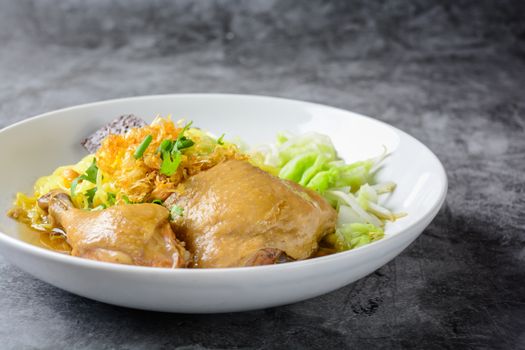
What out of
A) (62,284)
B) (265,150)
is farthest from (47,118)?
(62,284)

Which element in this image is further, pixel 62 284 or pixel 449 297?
pixel 449 297

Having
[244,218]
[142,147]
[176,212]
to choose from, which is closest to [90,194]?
[142,147]

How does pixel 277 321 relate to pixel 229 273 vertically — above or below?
below

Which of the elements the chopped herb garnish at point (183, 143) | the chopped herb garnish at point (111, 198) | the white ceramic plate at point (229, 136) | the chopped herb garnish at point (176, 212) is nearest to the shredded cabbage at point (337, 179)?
the white ceramic plate at point (229, 136)

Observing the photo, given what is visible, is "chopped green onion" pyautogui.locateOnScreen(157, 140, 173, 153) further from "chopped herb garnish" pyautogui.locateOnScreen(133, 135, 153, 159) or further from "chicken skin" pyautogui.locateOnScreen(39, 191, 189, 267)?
"chicken skin" pyautogui.locateOnScreen(39, 191, 189, 267)

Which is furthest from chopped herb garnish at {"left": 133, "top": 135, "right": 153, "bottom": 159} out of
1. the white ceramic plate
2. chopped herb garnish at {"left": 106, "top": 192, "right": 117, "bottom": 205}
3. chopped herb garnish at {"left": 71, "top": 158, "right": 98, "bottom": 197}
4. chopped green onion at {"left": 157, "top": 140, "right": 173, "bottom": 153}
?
the white ceramic plate

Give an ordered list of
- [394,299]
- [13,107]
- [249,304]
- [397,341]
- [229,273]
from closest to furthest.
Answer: [229,273]
[249,304]
[397,341]
[394,299]
[13,107]

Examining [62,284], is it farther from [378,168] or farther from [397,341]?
[378,168]
